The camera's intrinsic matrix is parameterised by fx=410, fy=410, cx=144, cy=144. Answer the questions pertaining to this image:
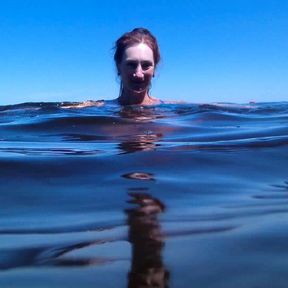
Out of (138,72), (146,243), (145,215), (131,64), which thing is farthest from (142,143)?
(131,64)

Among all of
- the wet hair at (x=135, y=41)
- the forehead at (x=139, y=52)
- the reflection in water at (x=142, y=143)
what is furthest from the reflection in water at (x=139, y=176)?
the wet hair at (x=135, y=41)

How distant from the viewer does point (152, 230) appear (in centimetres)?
111

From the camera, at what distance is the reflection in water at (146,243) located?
818 millimetres

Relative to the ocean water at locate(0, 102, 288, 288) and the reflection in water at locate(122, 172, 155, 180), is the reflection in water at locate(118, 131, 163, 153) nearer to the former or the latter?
the ocean water at locate(0, 102, 288, 288)

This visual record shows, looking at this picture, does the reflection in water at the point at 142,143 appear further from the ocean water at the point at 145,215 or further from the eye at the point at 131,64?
the eye at the point at 131,64

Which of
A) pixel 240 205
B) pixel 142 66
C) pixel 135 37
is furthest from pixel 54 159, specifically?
pixel 135 37

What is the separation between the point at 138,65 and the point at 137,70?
0.08 m

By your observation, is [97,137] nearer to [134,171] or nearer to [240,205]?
[134,171]

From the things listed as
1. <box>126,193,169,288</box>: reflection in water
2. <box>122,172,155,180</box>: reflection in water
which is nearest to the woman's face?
<box>122,172,155,180</box>: reflection in water

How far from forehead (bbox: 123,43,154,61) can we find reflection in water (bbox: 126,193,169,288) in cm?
432

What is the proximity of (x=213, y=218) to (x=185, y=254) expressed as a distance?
0.31 metres

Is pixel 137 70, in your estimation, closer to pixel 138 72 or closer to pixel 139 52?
pixel 138 72

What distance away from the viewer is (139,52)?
5.59 metres

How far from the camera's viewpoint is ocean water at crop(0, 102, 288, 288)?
86cm
